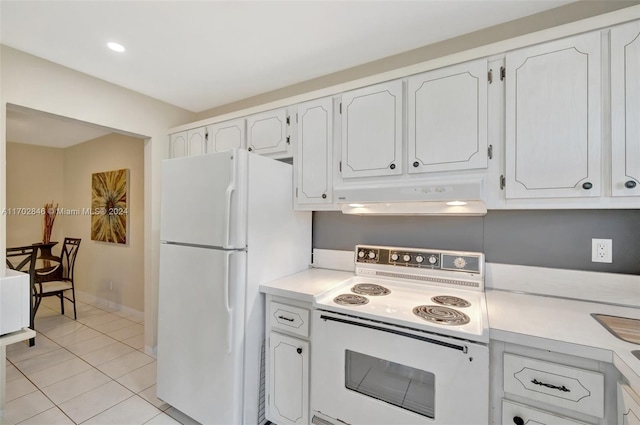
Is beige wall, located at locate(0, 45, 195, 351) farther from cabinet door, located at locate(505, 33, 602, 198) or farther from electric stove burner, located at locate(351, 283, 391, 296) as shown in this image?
cabinet door, located at locate(505, 33, 602, 198)

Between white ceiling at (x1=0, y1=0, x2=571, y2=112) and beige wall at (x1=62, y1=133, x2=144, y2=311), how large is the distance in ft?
5.12

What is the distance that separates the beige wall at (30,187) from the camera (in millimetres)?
4355

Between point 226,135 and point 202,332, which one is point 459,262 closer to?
point 202,332

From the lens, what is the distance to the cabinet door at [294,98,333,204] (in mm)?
1956

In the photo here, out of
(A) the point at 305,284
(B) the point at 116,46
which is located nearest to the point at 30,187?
(B) the point at 116,46

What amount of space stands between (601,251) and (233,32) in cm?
249

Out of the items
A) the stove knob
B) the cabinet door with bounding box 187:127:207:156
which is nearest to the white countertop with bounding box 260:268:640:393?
the stove knob

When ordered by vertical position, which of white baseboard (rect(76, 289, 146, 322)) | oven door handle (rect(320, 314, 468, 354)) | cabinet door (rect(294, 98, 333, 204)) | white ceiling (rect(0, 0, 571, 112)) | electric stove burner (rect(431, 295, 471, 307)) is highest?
white ceiling (rect(0, 0, 571, 112))

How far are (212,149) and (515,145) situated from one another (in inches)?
91.4

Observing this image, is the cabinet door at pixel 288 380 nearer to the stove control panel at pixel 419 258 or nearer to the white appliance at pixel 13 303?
the stove control panel at pixel 419 258

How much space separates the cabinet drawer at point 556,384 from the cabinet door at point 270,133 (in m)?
1.81

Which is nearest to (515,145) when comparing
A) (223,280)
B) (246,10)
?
(246,10)

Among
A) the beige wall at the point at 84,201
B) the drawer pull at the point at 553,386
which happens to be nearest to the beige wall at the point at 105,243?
the beige wall at the point at 84,201

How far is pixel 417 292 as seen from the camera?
1761 mm
